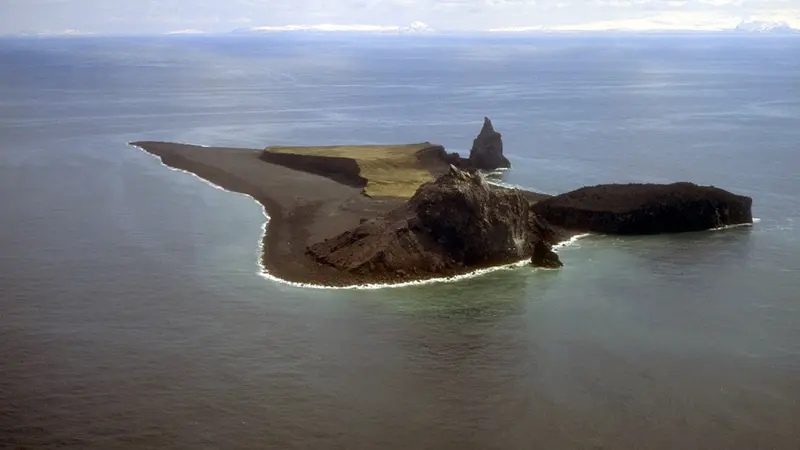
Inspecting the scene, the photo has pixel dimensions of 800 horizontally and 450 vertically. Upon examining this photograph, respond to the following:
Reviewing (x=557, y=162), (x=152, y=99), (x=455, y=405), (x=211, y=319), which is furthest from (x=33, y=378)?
(x=152, y=99)

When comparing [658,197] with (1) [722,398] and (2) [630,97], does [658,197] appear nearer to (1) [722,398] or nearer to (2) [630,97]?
(1) [722,398]

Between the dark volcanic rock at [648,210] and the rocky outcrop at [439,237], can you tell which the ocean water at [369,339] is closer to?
the dark volcanic rock at [648,210]

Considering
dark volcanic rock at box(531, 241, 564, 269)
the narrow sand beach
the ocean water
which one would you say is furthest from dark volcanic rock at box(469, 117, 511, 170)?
A: dark volcanic rock at box(531, 241, 564, 269)

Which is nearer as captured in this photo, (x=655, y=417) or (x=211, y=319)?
(x=655, y=417)

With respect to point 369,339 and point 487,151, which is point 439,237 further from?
point 487,151

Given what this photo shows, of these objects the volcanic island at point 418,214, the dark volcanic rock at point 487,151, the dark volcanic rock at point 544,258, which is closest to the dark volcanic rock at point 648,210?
the volcanic island at point 418,214

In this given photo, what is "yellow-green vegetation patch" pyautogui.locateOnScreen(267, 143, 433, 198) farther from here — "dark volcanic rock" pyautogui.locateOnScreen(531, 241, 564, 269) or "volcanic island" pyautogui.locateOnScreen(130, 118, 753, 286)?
"dark volcanic rock" pyautogui.locateOnScreen(531, 241, 564, 269)
